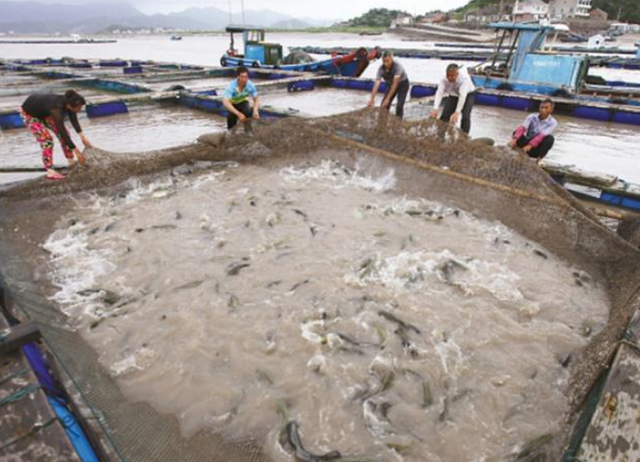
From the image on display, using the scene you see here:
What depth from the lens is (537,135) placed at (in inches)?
257

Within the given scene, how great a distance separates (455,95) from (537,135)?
5.81ft

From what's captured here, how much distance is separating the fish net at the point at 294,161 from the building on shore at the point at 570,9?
318 feet

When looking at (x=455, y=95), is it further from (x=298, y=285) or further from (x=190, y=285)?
(x=190, y=285)

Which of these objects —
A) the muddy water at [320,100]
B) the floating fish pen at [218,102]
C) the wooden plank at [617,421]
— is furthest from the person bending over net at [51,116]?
the muddy water at [320,100]

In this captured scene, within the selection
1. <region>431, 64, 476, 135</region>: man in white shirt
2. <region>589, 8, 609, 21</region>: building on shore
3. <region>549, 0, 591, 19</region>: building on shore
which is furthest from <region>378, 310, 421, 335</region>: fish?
<region>549, 0, 591, 19</region>: building on shore

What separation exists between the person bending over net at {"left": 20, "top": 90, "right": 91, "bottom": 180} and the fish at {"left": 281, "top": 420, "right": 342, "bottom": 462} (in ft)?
17.2

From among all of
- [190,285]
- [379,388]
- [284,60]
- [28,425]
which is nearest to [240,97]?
[190,285]

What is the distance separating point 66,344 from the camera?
3223 mm

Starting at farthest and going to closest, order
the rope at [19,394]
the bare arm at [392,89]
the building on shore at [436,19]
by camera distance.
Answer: the building on shore at [436,19], the bare arm at [392,89], the rope at [19,394]

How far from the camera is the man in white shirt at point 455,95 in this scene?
7160 millimetres

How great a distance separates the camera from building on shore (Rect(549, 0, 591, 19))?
78938 mm

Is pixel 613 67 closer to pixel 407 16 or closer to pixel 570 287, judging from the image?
pixel 570 287

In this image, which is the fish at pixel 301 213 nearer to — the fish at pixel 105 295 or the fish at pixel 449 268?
the fish at pixel 449 268

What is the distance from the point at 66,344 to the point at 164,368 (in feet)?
2.75
